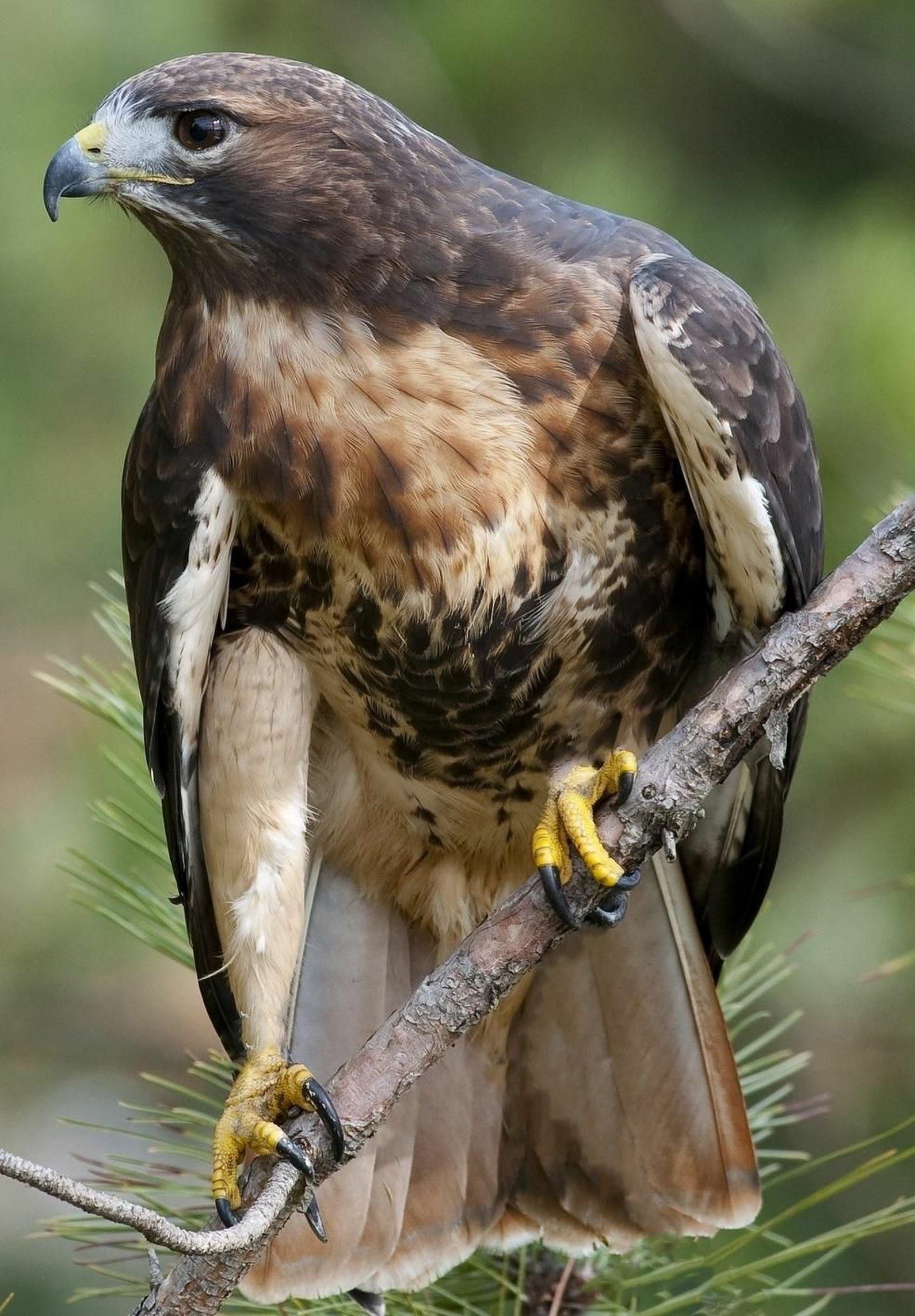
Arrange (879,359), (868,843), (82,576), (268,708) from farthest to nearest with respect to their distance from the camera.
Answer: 1. (82,576)
2. (868,843)
3. (879,359)
4. (268,708)

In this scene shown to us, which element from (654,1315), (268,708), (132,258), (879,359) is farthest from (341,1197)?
(132,258)

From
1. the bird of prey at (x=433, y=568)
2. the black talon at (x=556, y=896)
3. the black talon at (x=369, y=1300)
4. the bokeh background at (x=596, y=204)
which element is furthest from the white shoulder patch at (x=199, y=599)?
the bokeh background at (x=596, y=204)

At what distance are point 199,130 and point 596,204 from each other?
1.78 m

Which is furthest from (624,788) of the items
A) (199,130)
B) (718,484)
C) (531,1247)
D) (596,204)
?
(596,204)

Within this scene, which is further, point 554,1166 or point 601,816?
point 554,1166

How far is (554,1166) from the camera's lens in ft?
10.8

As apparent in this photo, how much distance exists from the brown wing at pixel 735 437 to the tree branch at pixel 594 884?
321 mm

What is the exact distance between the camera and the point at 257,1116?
2883 mm

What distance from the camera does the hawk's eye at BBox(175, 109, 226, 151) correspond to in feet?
9.40

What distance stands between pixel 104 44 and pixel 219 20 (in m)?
0.33

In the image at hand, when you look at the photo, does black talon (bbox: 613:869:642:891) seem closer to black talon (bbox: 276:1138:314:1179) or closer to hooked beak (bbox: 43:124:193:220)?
black talon (bbox: 276:1138:314:1179)

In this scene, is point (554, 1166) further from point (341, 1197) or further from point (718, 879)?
point (718, 879)

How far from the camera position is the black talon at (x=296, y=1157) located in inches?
102

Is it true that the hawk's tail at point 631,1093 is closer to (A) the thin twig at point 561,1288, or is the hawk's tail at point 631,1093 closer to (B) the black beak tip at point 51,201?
(A) the thin twig at point 561,1288
